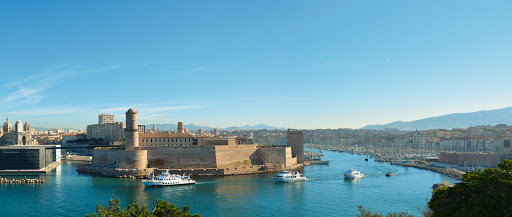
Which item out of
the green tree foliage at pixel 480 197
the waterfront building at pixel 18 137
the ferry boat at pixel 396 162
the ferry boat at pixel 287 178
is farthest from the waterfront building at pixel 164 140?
the waterfront building at pixel 18 137

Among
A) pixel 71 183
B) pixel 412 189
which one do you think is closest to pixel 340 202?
pixel 412 189

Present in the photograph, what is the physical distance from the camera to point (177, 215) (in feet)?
36.6

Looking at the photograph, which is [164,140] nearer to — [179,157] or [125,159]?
[179,157]

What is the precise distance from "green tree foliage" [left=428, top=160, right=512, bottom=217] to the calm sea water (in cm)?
948

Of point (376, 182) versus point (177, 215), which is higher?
point (177, 215)

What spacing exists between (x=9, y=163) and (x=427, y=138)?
75.2 m

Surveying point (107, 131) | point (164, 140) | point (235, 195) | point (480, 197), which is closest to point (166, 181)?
point (235, 195)

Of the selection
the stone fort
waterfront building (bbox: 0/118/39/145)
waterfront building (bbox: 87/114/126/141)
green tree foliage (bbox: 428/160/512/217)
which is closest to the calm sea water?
the stone fort

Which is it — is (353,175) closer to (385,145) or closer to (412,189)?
(412,189)

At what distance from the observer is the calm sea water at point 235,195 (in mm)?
21266

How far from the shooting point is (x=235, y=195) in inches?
990

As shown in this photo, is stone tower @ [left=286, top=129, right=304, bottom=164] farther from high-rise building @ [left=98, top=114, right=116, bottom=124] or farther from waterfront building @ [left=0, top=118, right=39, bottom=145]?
high-rise building @ [left=98, top=114, right=116, bottom=124]

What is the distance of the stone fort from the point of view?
116 feet

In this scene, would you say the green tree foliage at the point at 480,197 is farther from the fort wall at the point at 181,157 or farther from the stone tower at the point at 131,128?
the stone tower at the point at 131,128
